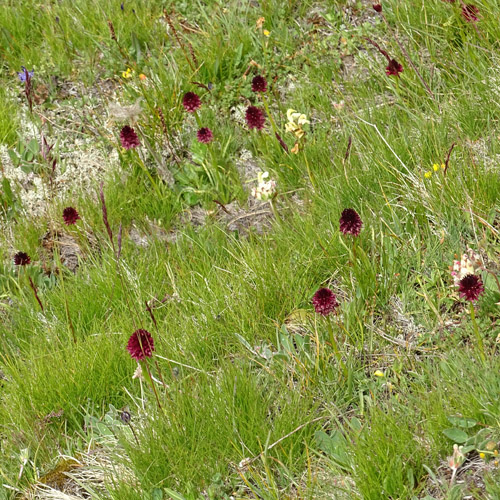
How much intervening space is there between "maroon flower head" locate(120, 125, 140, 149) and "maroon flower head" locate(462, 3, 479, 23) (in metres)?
2.00

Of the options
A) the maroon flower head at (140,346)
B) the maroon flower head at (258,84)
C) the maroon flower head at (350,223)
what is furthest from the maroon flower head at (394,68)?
the maroon flower head at (140,346)

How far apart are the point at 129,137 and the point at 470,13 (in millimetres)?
2082

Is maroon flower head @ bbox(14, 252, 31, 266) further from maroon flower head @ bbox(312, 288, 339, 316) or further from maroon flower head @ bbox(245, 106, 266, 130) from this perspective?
maroon flower head @ bbox(312, 288, 339, 316)

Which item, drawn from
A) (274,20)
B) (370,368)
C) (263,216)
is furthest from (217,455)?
(274,20)

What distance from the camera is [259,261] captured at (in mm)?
3123

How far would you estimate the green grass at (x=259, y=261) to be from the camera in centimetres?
242

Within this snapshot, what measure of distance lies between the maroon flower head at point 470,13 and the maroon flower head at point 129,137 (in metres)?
2.00

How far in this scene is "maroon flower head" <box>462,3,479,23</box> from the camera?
3783mm

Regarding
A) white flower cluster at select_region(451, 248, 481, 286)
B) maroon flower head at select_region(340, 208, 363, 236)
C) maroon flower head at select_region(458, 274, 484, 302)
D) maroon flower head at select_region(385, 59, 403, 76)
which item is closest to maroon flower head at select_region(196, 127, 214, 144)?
maroon flower head at select_region(385, 59, 403, 76)

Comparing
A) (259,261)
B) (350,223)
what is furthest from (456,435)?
(259,261)

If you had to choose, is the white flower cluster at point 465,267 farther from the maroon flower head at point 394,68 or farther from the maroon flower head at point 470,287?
the maroon flower head at point 394,68

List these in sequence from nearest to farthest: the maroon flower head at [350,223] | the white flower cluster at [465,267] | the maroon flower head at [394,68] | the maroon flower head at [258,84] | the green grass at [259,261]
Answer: the white flower cluster at [465,267]
the green grass at [259,261]
the maroon flower head at [350,223]
the maroon flower head at [394,68]
the maroon flower head at [258,84]

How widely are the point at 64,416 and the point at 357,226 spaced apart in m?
1.49

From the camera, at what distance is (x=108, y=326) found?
325 cm
